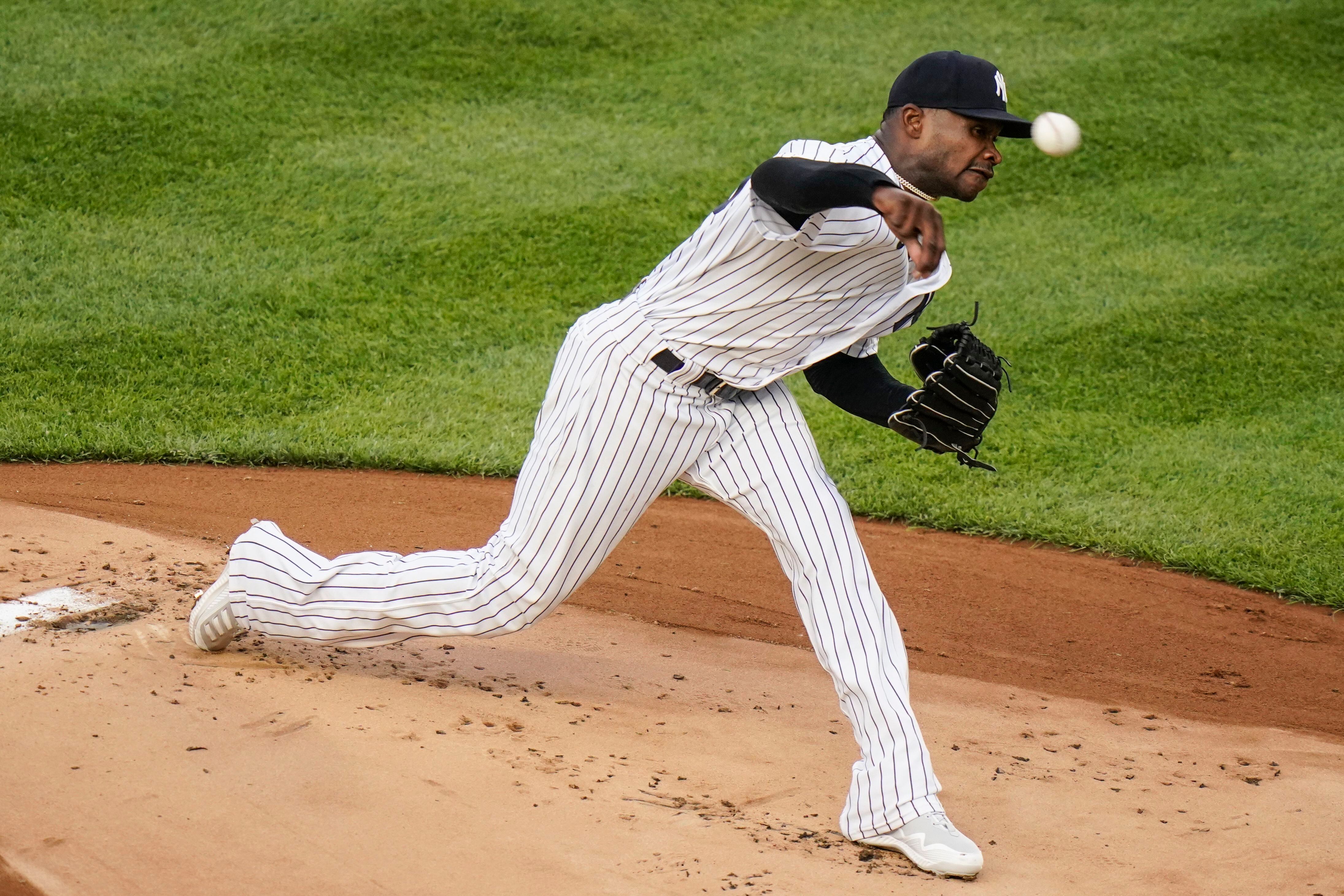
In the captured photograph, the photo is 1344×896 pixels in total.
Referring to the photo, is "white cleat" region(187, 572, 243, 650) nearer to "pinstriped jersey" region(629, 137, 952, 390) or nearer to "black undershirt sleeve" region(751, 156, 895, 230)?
"pinstriped jersey" region(629, 137, 952, 390)

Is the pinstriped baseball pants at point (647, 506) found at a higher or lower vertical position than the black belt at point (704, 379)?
lower

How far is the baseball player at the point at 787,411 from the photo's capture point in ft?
9.30

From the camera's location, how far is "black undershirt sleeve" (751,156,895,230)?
2518mm

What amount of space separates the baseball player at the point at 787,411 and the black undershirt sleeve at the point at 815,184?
0.03 m

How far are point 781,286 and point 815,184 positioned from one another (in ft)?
1.16

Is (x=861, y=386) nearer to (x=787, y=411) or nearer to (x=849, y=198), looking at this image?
(x=787, y=411)

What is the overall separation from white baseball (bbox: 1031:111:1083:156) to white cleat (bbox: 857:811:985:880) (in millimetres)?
1479

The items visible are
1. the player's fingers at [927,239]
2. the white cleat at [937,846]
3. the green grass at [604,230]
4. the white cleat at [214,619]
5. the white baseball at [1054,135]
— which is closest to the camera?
the player's fingers at [927,239]

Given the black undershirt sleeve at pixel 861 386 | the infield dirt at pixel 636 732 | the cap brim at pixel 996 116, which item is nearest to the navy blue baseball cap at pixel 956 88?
the cap brim at pixel 996 116

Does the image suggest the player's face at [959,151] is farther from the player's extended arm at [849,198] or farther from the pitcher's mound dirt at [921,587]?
the pitcher's mound dirt at [921,587]

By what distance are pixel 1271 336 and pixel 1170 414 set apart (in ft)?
3.70

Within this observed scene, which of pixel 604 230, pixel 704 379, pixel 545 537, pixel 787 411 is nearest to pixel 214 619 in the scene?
pixel 545 537

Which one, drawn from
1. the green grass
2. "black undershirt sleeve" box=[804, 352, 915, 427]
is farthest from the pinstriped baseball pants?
the green grass

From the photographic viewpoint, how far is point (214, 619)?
3.29m
